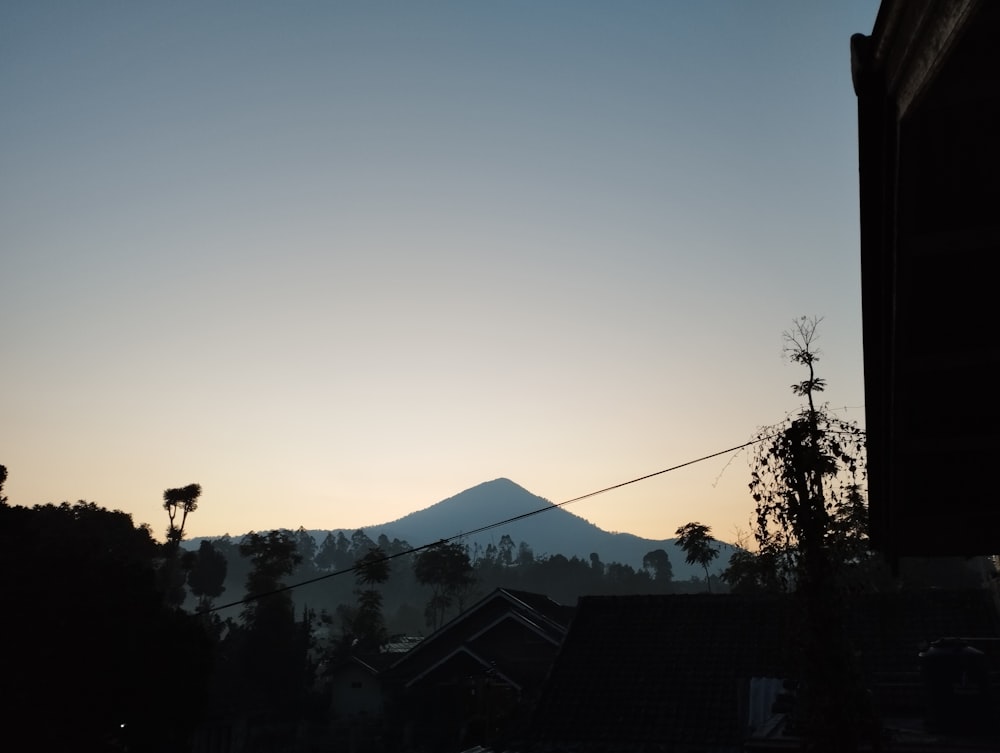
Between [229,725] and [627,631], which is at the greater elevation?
[627,631]

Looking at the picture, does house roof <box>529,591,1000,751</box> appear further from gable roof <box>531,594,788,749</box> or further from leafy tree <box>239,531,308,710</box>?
leafy tree <box>239,531,308,710</box>

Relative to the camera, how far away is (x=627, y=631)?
23250mm

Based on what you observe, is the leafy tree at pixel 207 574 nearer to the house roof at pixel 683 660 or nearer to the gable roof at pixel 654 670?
the gable roof at pixel 654 670

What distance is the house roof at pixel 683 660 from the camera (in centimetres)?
1881

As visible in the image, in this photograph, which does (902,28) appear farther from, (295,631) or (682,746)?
(295,631)

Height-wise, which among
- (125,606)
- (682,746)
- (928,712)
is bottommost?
(682,746)

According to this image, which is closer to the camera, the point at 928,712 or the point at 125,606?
the point at 928,712

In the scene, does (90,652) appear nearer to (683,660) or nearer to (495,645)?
(683,660)

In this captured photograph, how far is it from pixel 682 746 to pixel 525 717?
418cm

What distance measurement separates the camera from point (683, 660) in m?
21.5

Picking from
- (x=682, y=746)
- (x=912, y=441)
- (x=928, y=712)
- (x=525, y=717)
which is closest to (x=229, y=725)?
(x=525, y=717)

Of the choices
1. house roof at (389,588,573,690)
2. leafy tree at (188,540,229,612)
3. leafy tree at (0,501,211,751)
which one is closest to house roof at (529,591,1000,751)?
leafy tree at (0,501,211,751)

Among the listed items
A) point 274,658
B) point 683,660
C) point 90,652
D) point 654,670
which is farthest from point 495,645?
point 274,658

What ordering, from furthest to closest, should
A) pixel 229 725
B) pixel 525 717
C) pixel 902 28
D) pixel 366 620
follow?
pixel 366 620, pixel 229 725, pixel 525 717, pixel 902 28
